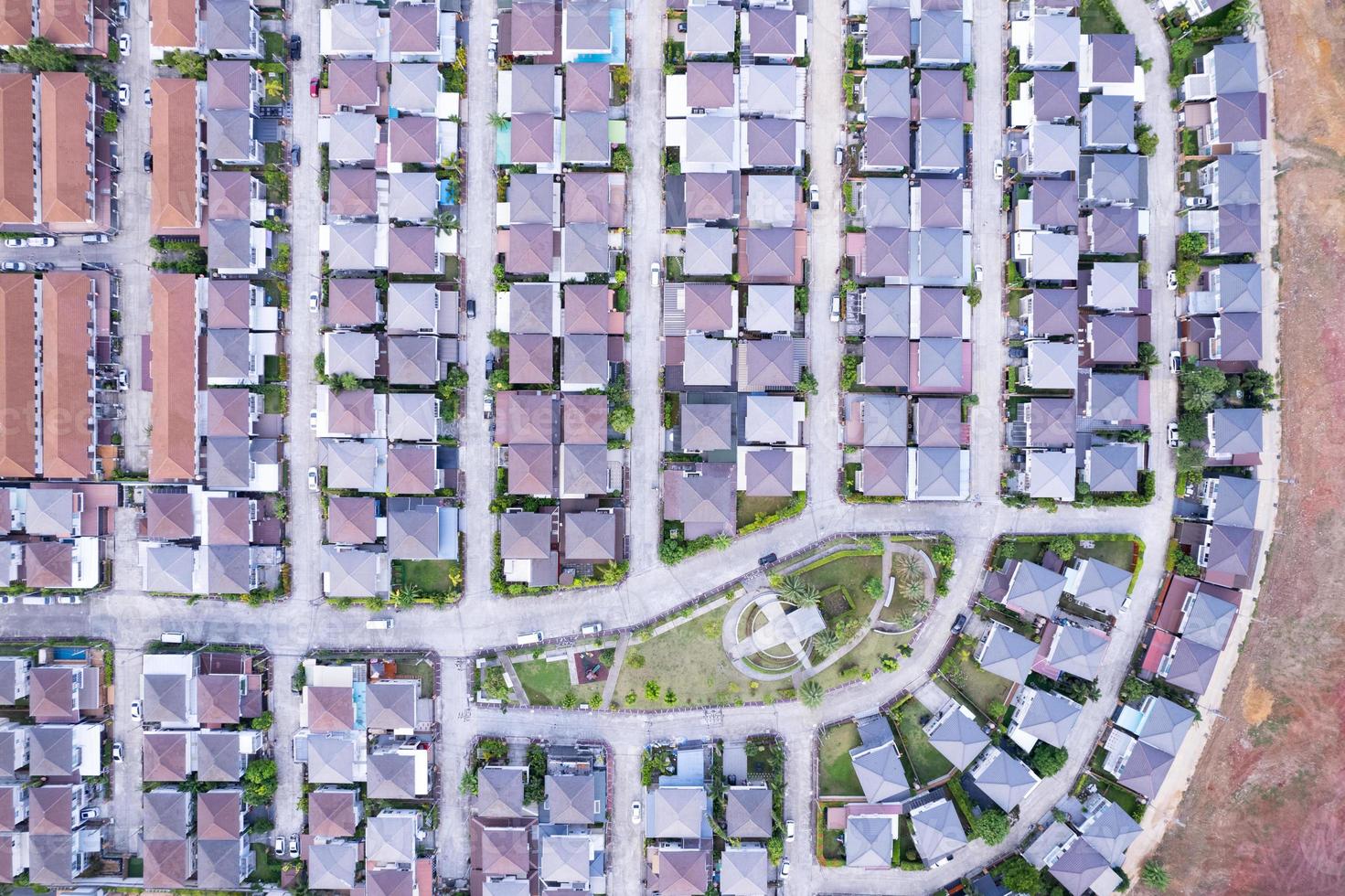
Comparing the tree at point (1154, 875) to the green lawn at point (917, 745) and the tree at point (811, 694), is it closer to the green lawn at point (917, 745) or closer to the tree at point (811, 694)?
the green lawn at point (917, 745)

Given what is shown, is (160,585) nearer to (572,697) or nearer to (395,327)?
(395,327)

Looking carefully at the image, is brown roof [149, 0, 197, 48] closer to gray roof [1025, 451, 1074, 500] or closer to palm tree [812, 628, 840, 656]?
palm tree [812, 628, 840, 656]

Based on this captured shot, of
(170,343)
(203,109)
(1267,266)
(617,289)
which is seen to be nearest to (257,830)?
(170,343)

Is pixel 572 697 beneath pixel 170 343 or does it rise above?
beneath

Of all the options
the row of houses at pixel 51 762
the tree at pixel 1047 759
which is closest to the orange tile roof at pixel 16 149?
the row of houses at pixel 51 762

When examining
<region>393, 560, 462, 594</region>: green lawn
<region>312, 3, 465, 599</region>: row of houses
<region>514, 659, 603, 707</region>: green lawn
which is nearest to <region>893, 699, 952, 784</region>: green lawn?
<region>514, 659, 603, 707</region>: green lawn

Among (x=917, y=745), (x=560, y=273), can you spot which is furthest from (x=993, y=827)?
(x=560, y=273)

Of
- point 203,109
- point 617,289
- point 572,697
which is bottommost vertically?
point 572,697
